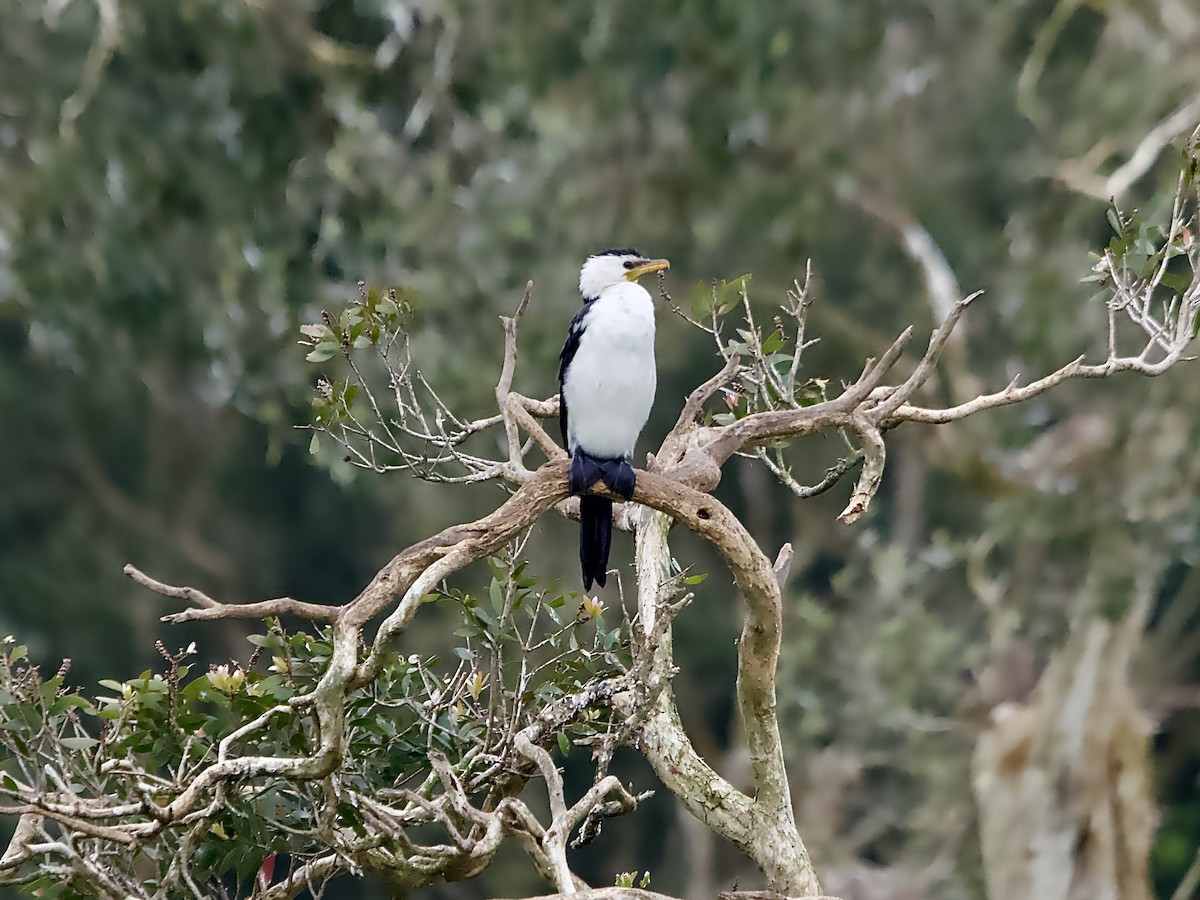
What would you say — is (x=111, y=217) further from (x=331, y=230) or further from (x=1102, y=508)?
(x=1102, y=508)

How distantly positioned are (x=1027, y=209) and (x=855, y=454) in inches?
160

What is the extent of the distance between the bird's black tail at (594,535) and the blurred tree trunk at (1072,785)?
461 cm

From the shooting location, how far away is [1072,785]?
22.7 feet

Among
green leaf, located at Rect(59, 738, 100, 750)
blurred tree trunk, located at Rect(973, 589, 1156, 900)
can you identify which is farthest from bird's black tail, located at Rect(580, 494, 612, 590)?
blurred tree trunk, located at Rect(973, 589, 1156, 900)

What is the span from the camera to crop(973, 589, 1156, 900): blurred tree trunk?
22.7 feet

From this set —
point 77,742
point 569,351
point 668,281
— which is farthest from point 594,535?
point 668,281

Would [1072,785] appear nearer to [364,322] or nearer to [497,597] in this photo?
[497,597]

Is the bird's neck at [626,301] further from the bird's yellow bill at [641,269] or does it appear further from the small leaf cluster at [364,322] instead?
the small leaf cluster at [364,322]

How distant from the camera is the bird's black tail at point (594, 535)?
2789mm

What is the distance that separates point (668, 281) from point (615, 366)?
357cm

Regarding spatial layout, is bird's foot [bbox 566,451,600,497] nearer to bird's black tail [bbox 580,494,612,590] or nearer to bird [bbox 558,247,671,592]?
bird [bbox 558,247,671,592]

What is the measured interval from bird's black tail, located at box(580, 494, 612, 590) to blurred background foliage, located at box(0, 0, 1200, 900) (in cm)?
294

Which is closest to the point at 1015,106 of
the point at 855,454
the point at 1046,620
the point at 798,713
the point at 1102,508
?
the point at 1102,508

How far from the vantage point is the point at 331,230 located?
19.7ft
